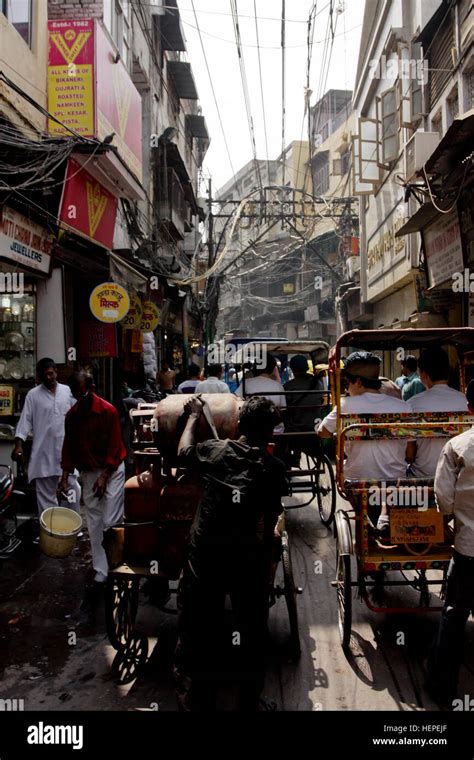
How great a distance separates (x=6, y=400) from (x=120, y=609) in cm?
517

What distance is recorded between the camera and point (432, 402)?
4.81 m

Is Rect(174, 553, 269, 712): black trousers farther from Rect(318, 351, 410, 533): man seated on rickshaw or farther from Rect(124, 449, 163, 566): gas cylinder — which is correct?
Rect(318, 351, 410, 533): man seated on rickshaw

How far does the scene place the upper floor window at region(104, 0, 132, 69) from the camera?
13597 millimetres

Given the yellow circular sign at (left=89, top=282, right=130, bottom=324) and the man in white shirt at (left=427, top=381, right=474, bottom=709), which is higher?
the yellow circular sign at (left=89, top=282, right=130, bottom=324)

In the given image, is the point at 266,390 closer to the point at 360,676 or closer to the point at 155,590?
the point at 155,590

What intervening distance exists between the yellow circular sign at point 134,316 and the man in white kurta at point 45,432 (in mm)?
6208

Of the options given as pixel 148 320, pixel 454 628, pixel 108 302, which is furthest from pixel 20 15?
pixel 454 628

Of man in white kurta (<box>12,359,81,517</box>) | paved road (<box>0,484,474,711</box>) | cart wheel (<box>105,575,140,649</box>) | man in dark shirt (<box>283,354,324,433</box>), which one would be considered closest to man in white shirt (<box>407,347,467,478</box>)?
paved road (<box>0,484,474,711</box>)

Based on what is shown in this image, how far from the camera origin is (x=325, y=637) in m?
4.67

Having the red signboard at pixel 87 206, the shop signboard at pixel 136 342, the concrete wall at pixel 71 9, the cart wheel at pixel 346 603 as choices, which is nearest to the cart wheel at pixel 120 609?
the cart wheel at pixel 346 603

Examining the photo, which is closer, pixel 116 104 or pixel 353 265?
pixel 116 104

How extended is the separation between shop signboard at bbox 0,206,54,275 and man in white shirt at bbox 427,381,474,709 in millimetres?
5734

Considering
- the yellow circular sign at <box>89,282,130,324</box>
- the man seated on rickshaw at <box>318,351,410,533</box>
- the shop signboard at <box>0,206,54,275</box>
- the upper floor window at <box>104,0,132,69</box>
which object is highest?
the upper floor window at <box>104,0,132,69</box>

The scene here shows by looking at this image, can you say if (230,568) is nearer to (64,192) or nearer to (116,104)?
(64,192)
